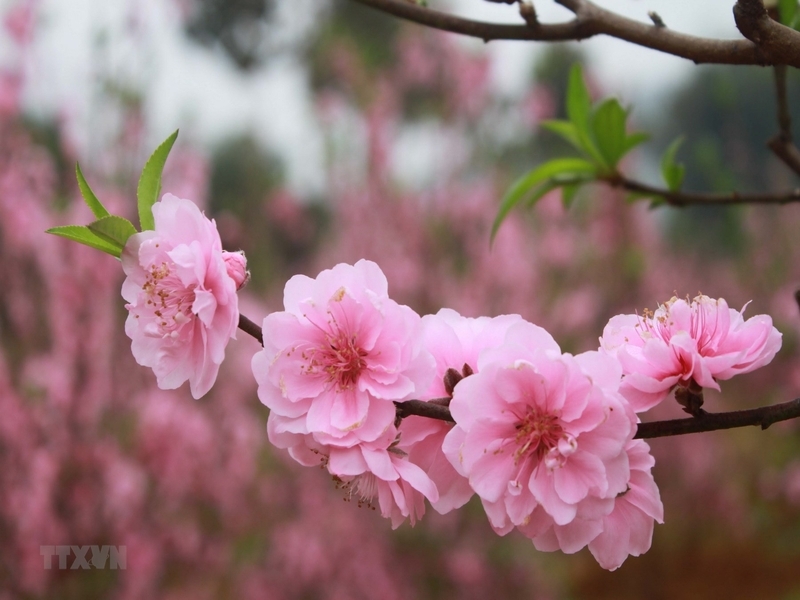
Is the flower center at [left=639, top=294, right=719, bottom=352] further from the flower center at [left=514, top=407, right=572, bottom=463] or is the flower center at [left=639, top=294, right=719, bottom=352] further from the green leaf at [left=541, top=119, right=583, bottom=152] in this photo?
the green leaf at [left=541, top=119, right=583, bottom=152]

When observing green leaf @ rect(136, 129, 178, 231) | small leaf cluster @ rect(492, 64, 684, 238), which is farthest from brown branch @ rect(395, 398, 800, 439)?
small leaf cluster @ rect(492, 64, 684, 238)

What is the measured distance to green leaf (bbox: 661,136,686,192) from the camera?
0.82 meters

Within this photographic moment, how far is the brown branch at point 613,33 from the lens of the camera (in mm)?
434

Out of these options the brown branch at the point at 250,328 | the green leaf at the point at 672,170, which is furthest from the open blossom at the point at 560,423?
the green leaf at the point at 672,170

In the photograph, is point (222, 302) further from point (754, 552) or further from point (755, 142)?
point (755, 142)

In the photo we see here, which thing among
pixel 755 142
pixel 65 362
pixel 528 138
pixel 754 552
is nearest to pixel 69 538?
pixel 65 362

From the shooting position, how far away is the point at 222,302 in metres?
0.42

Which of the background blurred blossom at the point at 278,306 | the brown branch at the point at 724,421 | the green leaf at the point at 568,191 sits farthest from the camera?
the background blurred blossom at the point at 278,306

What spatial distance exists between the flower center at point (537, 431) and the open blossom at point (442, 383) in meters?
0.05

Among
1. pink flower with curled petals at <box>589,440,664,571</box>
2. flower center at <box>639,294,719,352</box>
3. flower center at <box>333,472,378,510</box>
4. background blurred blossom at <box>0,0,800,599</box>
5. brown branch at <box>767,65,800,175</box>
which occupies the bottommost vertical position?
background blurred blossom at <box>0,0,800,599</box>

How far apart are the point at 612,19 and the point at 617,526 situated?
37cm

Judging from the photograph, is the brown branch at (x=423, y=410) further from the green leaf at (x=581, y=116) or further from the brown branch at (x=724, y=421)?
the green leaf at (x=581, y=116)

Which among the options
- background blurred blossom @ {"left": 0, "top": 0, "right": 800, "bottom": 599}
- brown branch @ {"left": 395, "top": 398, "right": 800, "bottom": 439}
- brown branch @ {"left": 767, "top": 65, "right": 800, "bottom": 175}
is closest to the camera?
brown branch @ {"left": 395, "top": 398, "right": 800, "bottom": 439}

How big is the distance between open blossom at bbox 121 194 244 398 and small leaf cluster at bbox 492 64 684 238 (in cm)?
42
